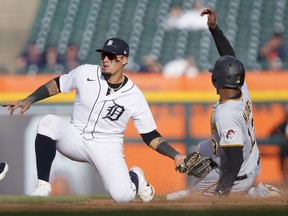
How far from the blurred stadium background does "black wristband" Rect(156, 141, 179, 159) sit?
86.0 inches

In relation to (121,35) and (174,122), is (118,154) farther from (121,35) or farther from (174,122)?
(121,35)

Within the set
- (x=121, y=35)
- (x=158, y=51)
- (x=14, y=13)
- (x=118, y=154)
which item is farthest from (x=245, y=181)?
(x=14, y=13)

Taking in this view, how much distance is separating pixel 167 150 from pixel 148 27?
20.1 ft

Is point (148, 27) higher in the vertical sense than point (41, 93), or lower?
higher

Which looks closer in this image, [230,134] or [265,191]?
[230,134]

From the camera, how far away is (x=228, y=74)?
6.23 m

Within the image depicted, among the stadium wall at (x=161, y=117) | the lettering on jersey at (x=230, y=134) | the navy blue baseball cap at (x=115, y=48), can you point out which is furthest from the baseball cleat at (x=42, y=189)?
the stadium wall at (x=161, y=117)

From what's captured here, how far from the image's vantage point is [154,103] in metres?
9.79

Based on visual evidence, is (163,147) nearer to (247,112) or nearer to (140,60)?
(247,112)

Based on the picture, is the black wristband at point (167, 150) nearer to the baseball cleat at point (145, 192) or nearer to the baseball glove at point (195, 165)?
the baseball glove at point (195, 165)

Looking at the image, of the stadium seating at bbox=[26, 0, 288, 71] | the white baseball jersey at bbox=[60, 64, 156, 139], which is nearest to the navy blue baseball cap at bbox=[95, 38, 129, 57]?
the white baseball jersey at bbox=[60, 64, 156, 139]

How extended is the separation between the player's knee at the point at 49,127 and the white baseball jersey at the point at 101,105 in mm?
232

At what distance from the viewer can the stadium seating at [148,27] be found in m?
11.6

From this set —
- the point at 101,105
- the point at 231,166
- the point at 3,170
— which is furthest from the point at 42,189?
the point at 231,166
